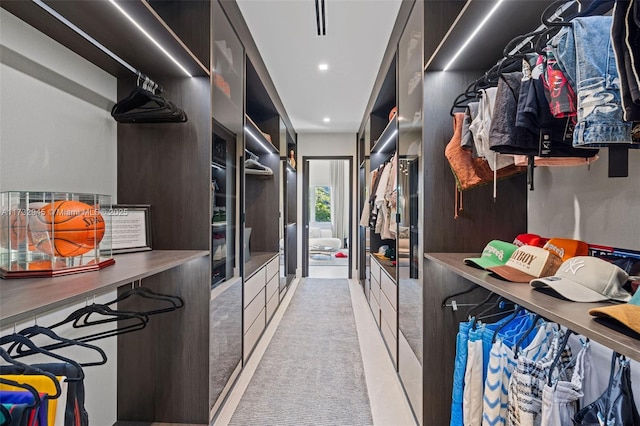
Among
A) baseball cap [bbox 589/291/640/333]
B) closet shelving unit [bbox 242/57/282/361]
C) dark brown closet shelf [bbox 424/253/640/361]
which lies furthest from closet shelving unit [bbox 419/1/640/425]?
closet shelving unit [bbox 242/57/282/361]

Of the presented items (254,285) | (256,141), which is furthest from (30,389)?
(256,141)

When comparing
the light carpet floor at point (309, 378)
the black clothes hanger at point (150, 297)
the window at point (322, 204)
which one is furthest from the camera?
the window at point (322, 204)

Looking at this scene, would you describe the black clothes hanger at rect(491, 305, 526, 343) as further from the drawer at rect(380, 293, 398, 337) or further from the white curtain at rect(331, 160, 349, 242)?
the white curtain at rect(331, 160, 349, 242)

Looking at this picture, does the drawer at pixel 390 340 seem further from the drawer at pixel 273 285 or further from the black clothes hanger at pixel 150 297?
the black clothes hanger at pixel 150 297

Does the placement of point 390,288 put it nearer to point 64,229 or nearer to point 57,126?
point 64,229

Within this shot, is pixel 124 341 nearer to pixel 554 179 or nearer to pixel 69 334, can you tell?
pixel 69 334

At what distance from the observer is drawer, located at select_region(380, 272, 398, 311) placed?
253 cm

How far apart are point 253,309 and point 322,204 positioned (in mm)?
7040

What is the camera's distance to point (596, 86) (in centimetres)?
81

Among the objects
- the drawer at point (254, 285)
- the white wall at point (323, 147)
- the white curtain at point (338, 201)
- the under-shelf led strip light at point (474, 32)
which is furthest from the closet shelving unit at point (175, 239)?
the white curtain at point (338, 201)

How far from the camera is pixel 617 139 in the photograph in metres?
0.80

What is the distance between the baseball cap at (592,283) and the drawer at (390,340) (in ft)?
6.00

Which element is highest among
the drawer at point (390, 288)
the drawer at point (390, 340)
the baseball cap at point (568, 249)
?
the baseball cap at point (568, 249)

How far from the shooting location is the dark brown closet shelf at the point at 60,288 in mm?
725
